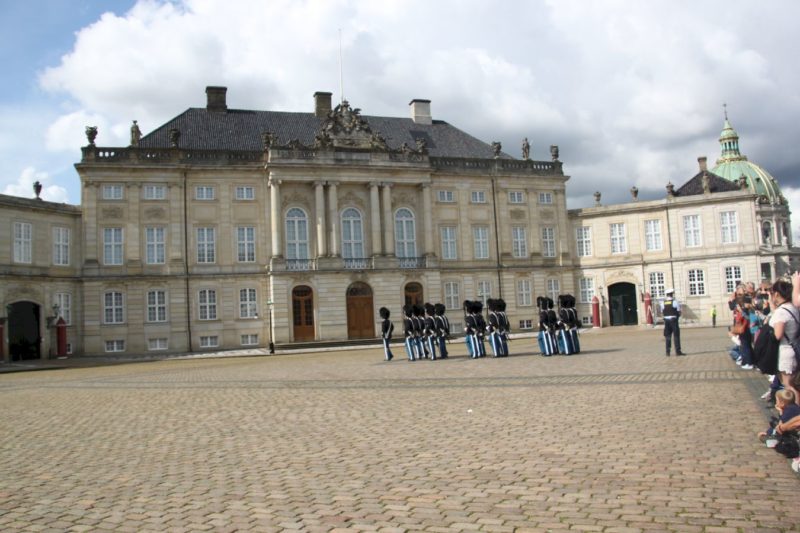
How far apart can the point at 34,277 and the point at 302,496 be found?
37.5 m

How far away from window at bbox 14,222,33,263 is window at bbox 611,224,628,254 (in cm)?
3758

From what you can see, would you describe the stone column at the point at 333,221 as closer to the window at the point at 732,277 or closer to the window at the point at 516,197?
the window at the point at 516,197

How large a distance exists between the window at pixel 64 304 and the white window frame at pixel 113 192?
6.09m

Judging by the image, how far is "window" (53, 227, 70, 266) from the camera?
1639 inches

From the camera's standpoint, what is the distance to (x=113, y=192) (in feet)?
143

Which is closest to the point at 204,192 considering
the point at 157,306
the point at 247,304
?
the point at 247,304

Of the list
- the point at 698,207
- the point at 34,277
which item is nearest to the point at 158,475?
the point at 34,277

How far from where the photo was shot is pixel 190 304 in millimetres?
44312

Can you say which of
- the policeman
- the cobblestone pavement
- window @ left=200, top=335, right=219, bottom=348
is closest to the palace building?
window @ left=200, top=335, right=219, bottom=348

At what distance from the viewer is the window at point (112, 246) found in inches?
1702

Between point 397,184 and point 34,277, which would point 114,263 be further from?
point 397,184

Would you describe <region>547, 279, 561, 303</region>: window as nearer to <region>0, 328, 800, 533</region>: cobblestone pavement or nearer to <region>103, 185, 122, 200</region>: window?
<region>103, 185, 122, 200</region>: window

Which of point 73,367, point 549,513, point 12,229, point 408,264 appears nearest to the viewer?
point 549,513

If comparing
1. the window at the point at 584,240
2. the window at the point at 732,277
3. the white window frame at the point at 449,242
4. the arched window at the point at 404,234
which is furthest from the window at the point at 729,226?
the arched window at the point at 404,234
